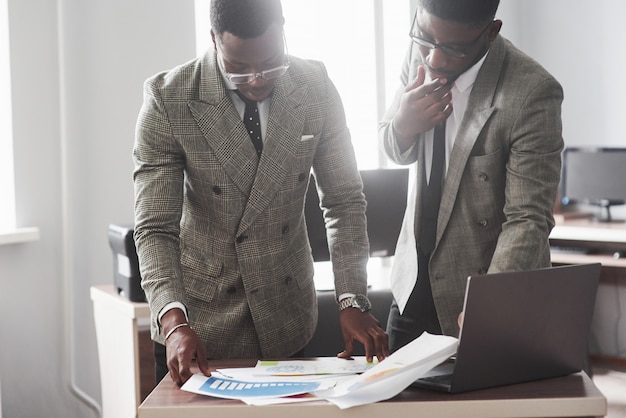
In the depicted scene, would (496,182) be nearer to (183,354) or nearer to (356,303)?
(356,303)

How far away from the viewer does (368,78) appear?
4.43 m

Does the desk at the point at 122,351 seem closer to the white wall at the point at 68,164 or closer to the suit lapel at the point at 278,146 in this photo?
the white wall at the point at 68,164

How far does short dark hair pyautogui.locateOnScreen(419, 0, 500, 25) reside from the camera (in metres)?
1.57

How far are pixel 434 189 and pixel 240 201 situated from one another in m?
0.43

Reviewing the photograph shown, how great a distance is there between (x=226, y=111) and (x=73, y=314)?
190cm

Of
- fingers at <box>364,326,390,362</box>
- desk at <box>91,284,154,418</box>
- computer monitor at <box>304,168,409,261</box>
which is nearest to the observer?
fingers at <box>364,326,390,362</box>

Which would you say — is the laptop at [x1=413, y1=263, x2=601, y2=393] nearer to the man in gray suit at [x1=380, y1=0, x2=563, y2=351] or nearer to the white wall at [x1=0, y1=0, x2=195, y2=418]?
the man in gray suit at [x1=380, y1=0, x2=563, y2=351]

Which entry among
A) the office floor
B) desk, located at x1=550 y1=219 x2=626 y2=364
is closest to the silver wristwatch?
the office floor

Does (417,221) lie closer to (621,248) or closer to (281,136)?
(281,136)

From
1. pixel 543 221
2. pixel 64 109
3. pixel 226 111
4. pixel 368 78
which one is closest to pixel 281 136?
pixel 226 111

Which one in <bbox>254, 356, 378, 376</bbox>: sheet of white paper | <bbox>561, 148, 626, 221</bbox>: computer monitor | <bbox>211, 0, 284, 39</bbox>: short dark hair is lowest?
<bbox>561, 148, 626, 221</bbox>: computer monitor

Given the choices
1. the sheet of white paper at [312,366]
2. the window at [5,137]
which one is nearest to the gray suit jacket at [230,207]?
the sheet of white paper at [312,366]

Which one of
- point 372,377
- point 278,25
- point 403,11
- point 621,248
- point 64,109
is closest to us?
point 372,377

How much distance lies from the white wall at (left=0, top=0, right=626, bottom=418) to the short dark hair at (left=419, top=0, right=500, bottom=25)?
196cm
